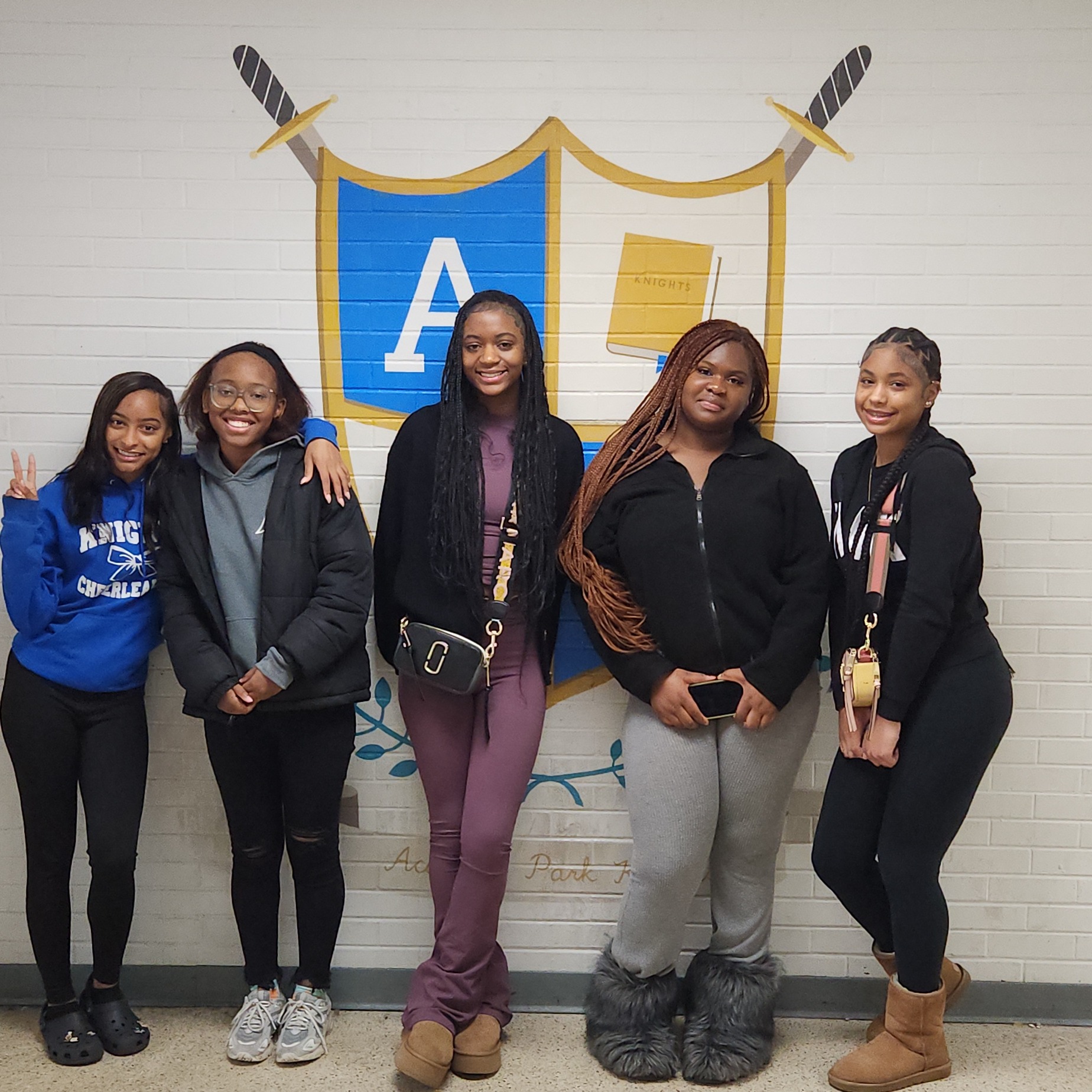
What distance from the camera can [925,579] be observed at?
2.14 meters

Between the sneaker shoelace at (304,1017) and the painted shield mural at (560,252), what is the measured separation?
165 centimetres

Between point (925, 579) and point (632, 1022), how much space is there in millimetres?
1291

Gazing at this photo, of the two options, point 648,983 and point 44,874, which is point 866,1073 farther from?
point 44,874

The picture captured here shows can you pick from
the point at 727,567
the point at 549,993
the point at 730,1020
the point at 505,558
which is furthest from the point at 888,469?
the point at 549,993

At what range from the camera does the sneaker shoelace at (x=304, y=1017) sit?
8.09ft

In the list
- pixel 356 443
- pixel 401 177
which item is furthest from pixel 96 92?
pixel 356 443

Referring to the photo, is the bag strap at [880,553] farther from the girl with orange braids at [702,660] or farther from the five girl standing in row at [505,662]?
the girl with orange braids at [702,660]

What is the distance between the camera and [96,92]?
2.61 meters

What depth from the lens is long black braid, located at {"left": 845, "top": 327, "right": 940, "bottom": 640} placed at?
2223 millimetres

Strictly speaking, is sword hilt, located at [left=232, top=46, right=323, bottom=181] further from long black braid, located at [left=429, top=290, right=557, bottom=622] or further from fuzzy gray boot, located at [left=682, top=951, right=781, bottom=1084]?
fuzzy gray boot, located at [left=682, top=951, right=781, bottom=1084]

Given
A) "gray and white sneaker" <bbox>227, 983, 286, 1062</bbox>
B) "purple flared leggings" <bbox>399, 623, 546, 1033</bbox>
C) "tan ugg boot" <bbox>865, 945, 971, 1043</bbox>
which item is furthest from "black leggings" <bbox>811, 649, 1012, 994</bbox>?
"gray and white sneaker" <bbox>227, 983, 286, 1062</bbox>

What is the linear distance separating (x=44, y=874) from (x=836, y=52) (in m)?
2.92

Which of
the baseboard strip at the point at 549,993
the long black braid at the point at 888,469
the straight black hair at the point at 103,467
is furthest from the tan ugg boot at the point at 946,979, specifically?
the straight black hair at the point at 103,467

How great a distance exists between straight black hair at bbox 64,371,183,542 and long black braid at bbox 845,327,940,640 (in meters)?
1.69
